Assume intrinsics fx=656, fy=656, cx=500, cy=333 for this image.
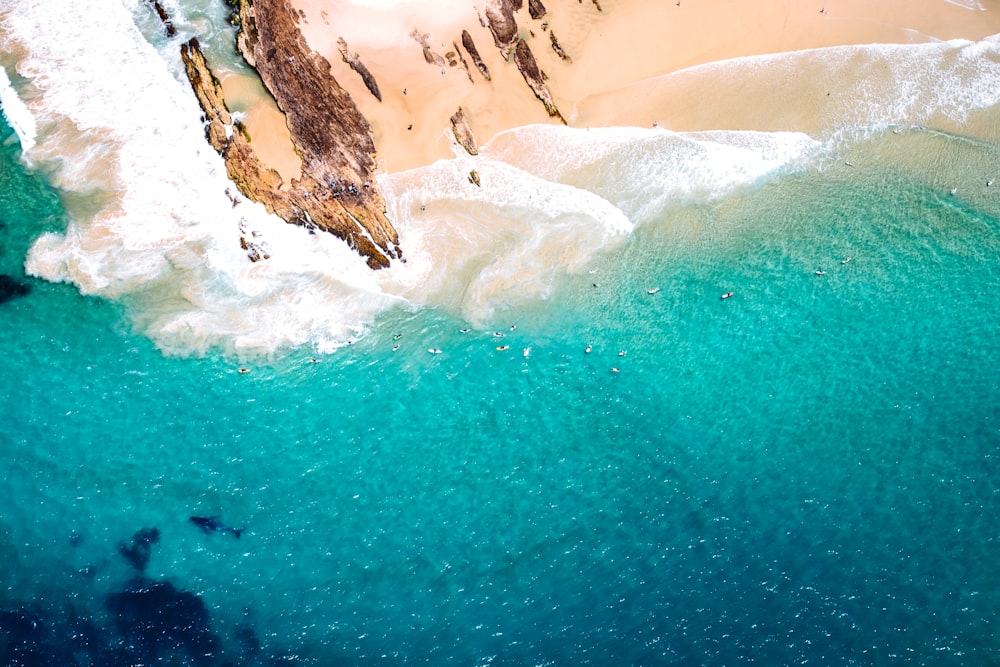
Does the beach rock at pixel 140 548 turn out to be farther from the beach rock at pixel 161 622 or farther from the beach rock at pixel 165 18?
the beach rock at pixel 165 18

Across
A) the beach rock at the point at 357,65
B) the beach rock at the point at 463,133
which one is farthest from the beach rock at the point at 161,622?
the beach rock at the point at 357,65

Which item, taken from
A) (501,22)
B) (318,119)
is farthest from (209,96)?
(501,22)

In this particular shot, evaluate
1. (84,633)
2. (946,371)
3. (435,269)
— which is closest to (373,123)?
(435,269)

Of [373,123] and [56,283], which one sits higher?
[373,123]

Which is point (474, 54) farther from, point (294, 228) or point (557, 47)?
point (294, 228)

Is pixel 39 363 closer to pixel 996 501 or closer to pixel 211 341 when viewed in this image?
pixel 211 341

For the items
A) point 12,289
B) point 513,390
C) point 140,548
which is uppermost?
point 12,289
